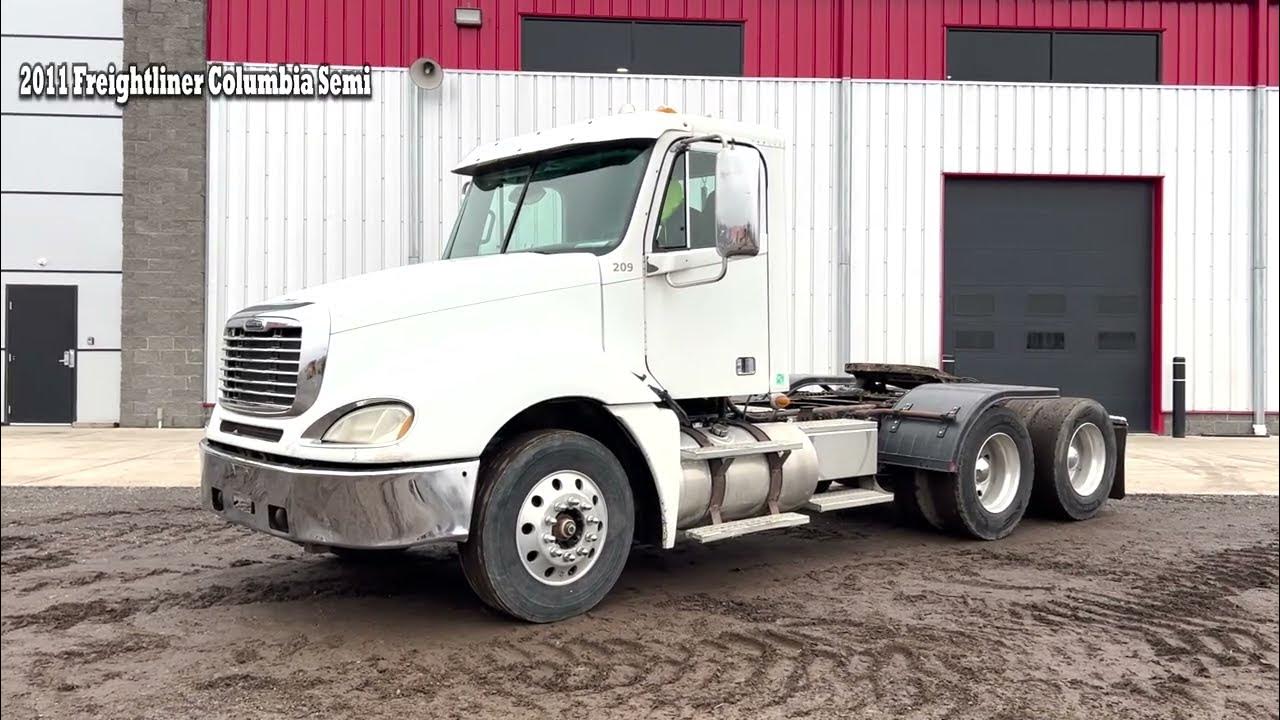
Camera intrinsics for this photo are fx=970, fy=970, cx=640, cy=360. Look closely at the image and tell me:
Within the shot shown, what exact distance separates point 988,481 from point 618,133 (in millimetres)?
4163

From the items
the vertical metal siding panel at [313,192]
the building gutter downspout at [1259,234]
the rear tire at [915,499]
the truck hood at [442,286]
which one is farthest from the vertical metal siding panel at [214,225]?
the building gutter downspout at [1259,234]

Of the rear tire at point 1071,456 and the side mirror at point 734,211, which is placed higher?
the side mirror at point 734,211

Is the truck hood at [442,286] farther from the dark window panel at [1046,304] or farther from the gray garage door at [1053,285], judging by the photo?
the dark window panel at [1046,304]

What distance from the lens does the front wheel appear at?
4.66m

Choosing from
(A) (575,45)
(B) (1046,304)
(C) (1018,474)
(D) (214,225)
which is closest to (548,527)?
(C) (1018,474)

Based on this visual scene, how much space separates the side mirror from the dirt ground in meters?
1.96

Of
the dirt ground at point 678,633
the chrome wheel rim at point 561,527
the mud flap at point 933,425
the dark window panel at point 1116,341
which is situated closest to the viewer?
the dirt ground at point 678,633

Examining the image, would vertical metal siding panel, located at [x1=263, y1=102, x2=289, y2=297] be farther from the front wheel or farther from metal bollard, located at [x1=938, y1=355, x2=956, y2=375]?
the front wheel

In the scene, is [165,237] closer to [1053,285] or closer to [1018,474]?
[1018,474]

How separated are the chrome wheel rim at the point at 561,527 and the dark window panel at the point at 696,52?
12.2 metres

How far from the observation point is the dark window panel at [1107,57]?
16219 millimetres

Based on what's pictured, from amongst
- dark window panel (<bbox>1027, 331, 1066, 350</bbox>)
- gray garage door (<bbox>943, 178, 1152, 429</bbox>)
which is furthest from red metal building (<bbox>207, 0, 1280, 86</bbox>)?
dark window panel (<bbox>1027, 331, 1066, 350</bbox>)

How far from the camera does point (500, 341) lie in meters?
4.86

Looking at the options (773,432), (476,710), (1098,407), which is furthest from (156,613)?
(1098,407)
